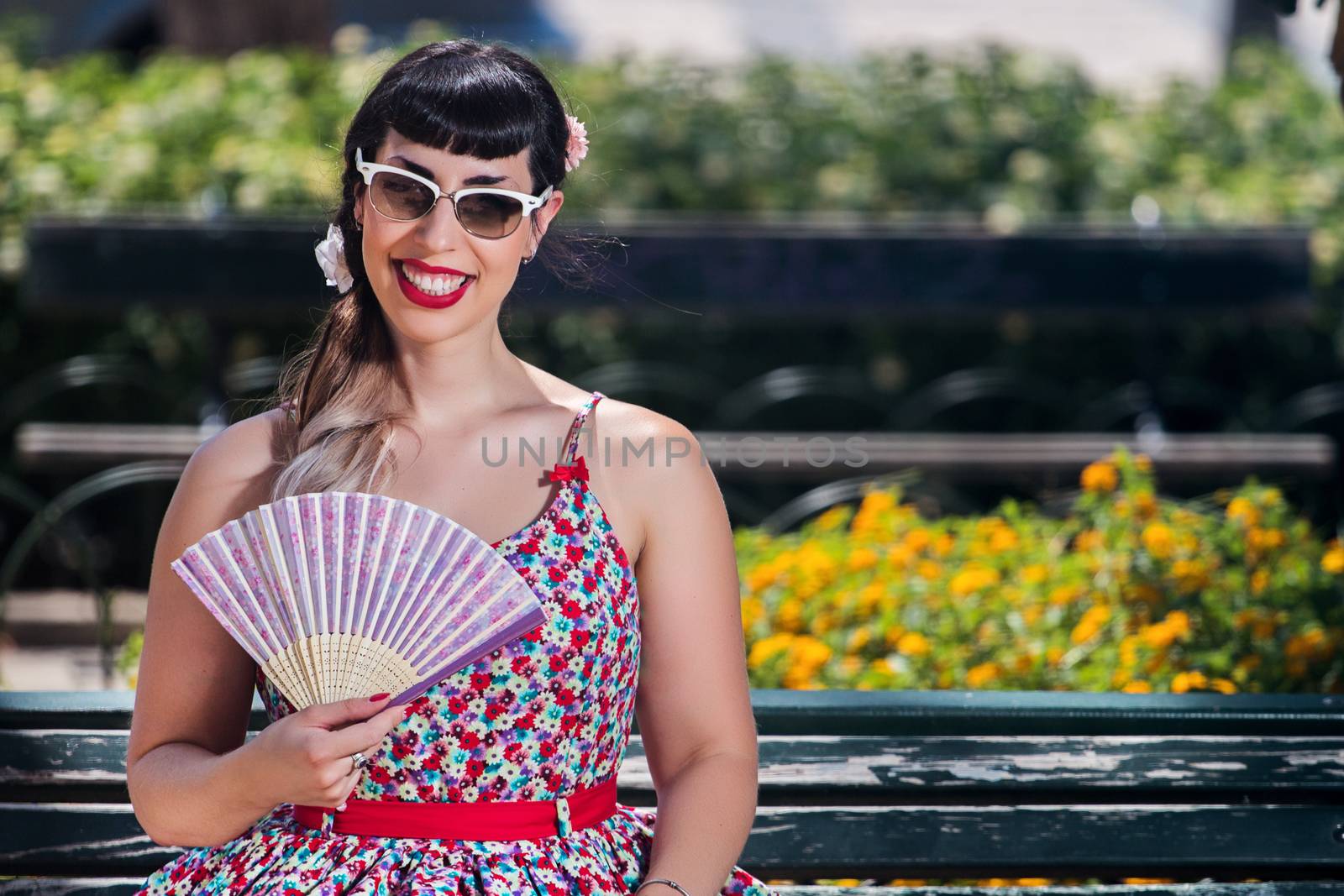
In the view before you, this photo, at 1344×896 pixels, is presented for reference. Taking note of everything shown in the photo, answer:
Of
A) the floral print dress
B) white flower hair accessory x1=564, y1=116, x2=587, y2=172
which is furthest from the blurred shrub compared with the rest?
the floral print dress

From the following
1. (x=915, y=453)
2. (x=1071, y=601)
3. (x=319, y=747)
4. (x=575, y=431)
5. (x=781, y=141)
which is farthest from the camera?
(x=781, y=141)

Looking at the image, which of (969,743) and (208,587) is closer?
(208,587)

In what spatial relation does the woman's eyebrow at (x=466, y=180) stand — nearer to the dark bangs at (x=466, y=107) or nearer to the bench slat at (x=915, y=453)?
the dark bangs at (x=466, y=107)

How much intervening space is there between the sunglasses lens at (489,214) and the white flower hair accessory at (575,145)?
0.60 ft

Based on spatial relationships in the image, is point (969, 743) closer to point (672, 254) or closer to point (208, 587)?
point (208, 587)

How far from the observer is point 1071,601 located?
360cm

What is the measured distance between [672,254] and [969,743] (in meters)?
3.37

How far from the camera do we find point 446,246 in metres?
2.01

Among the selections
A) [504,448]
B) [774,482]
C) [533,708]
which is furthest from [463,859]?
[774,482]

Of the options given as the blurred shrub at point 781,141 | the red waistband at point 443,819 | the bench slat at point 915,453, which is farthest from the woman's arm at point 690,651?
the blurred shrub at point 781,141

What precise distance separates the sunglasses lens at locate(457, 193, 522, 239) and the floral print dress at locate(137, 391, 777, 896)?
0.35 meters

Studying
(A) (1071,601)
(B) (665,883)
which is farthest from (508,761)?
(A) (1071,601)

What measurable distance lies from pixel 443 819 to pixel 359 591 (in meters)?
0.34

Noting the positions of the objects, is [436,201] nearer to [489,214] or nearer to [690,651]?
[489,214]
